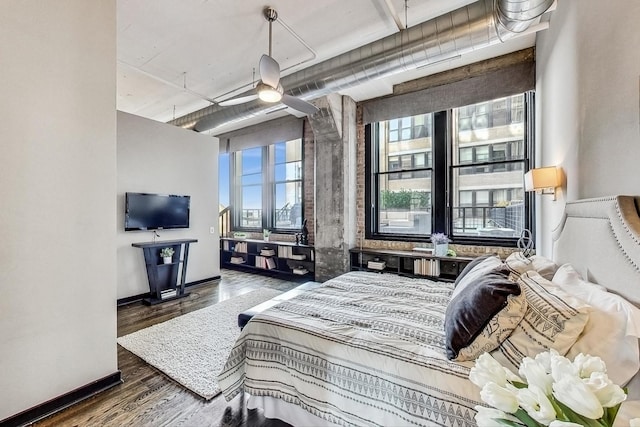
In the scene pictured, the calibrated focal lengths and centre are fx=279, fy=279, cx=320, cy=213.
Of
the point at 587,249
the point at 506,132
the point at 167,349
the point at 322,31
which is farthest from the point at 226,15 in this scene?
the point at 506,132

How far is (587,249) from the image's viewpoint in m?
1.70

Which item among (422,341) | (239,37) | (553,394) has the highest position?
(239,37)

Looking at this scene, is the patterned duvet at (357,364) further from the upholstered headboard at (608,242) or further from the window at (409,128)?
the window at (409,128)

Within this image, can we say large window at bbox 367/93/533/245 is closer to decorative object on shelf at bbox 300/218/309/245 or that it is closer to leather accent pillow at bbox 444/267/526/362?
decorative object on shelf at bbox 300/218/309/245

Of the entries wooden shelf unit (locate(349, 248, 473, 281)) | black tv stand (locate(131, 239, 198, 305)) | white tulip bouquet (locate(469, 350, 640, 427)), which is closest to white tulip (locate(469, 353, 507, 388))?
white tulip bouquet (locate(469, 350, 640, 427))

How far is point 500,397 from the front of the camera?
2.28 ft

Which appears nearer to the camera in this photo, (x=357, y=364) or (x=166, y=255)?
(x=357, y=364)

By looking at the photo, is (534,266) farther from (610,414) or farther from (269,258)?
(269,258)

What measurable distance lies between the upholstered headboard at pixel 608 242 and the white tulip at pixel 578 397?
36.7 inches

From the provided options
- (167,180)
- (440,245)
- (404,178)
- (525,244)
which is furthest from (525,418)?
(167,180)

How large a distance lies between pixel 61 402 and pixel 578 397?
9.76 ft

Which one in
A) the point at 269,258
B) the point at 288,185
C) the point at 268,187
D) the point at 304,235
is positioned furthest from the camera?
the point at 268,187

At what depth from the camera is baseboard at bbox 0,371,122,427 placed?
184cm

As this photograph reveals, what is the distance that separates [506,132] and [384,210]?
2246 mm
